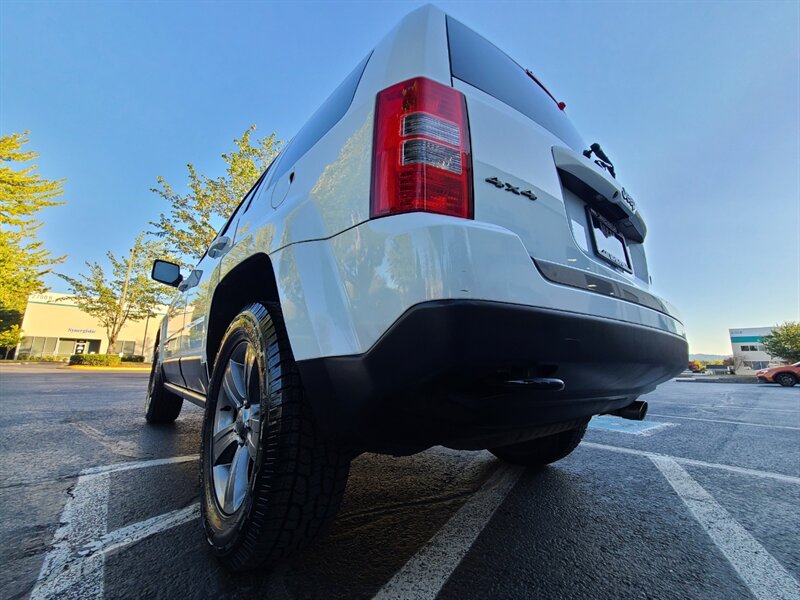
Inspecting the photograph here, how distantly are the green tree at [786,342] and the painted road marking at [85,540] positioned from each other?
49.4 metres

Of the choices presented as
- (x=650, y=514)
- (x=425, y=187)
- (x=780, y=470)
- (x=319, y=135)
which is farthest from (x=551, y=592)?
(x=780, y=470)

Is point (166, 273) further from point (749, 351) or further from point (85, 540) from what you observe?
point (749, 351)

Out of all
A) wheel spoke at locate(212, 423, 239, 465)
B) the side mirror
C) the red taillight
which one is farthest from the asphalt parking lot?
the side mirror

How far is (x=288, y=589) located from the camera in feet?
3.84

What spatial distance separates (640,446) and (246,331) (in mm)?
3482

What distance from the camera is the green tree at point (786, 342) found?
3497 cm

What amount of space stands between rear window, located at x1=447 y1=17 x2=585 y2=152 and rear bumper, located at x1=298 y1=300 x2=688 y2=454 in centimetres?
82

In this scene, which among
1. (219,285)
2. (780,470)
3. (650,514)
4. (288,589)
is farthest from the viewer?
(780,470)

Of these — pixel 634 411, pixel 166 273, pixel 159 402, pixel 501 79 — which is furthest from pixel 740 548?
pixel 159 402

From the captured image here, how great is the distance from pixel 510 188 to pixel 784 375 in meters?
26.7

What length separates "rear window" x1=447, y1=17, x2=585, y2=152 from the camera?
1308 mm

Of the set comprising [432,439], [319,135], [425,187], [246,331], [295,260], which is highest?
[319,135]

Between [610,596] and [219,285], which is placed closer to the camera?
[610,596]

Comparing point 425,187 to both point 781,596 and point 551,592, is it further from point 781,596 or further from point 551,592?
point 781,596
